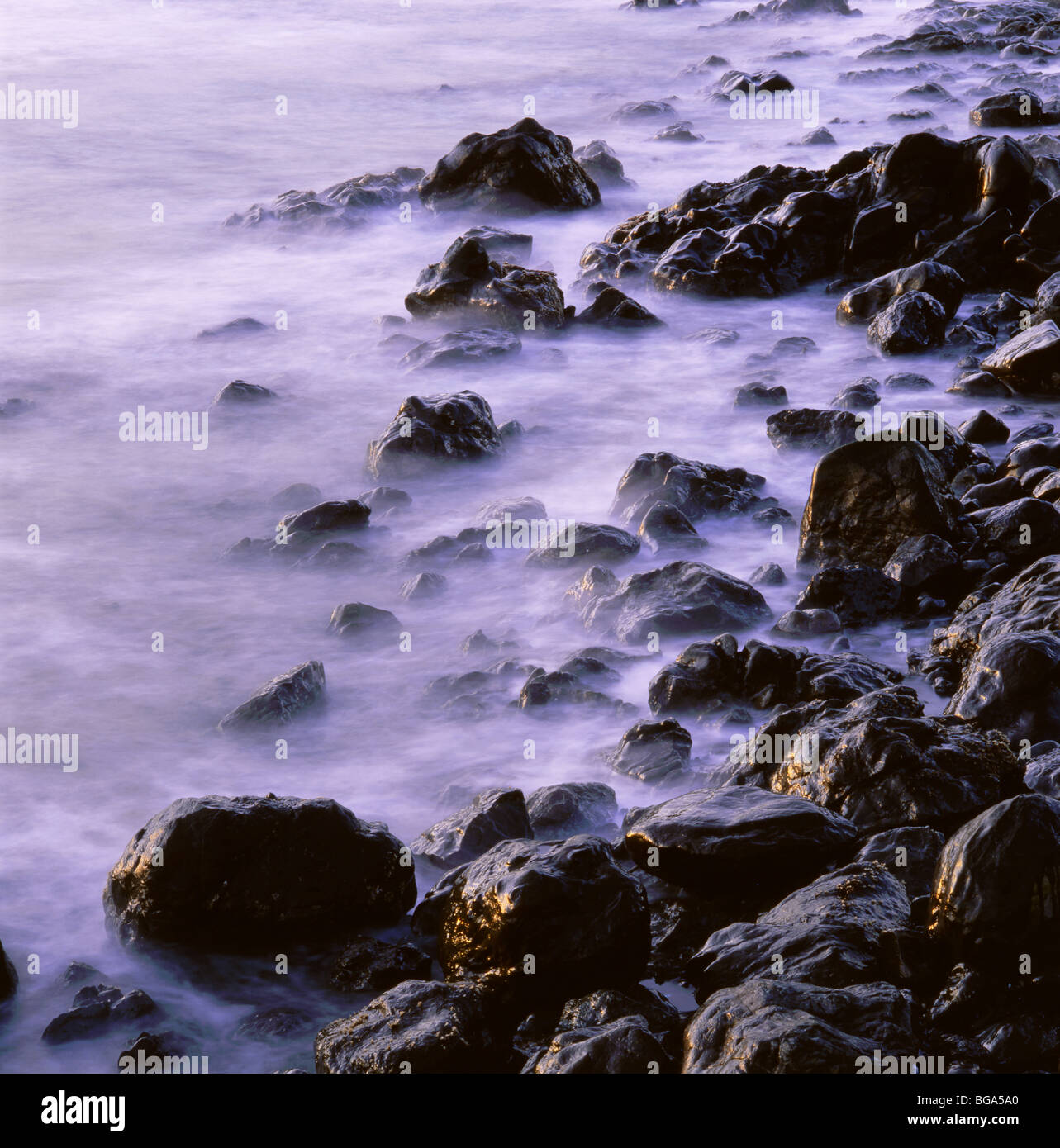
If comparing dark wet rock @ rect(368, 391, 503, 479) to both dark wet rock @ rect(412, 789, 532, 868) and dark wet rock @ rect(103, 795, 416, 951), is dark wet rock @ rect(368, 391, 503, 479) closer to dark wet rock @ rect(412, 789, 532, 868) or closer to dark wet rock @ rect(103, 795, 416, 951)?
dark wet rock @ rect(412, 789, 532, 868)

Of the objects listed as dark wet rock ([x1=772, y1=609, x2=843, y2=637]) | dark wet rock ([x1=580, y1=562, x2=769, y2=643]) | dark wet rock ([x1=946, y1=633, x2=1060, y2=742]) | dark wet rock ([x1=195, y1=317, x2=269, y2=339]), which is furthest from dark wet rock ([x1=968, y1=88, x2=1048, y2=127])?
dark wet rock ([x1=946, y1=633, x2=1060, y2=742])

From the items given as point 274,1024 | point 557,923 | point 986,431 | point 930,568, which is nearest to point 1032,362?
point 986,431

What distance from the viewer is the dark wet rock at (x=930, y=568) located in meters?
5.77

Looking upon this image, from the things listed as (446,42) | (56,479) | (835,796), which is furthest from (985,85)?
(835,796)

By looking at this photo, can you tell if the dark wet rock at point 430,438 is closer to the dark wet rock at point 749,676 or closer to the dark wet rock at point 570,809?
the dark wet rock at point 749,676

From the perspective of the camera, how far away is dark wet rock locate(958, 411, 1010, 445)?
23.1 feet

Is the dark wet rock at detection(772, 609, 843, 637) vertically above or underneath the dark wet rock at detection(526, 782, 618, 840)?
above

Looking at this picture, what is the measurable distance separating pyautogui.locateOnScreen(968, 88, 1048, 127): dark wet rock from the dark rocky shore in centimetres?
414

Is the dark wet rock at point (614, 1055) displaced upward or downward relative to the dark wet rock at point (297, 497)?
downward

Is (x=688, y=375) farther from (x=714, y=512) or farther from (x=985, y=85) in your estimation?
(x=985, y=85)

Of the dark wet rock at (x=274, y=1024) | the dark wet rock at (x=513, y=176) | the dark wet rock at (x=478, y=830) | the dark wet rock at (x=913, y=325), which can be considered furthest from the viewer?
the dark wet rock at (x=513, y=176)

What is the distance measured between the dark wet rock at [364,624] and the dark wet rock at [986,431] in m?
3.17

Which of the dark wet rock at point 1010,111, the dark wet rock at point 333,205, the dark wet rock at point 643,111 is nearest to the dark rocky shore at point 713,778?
the dark wet rock at point 333,205
